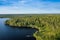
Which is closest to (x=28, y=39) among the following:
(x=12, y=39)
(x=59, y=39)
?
(x=12, y=39)

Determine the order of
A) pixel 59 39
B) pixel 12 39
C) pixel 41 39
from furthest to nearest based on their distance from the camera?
pixel 12 39, pixel 41 39, pixel 59 39

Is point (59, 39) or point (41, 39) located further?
point (41, 39)

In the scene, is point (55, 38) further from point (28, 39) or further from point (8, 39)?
point (8, 39)

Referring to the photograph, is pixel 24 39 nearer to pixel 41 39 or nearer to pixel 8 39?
pixel 8 39

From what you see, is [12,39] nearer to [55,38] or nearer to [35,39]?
[35,39]

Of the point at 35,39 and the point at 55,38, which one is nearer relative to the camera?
the point at 55,38

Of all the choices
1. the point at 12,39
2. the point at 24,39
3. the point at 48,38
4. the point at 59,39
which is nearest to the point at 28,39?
the point at 24,39

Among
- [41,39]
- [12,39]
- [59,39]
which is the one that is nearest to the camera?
[59,39]
